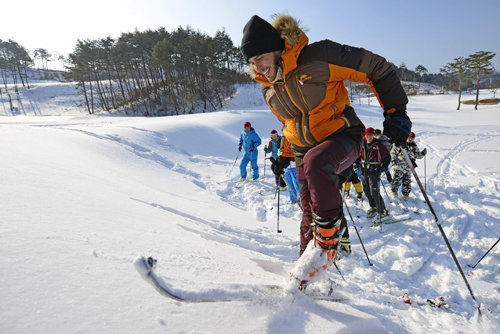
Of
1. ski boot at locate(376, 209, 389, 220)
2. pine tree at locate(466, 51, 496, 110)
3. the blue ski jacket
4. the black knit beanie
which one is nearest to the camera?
the black knit beanie

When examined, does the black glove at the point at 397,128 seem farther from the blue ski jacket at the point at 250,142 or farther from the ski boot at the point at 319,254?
the blue ski jacket at the point at 250,142

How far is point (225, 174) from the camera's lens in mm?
9445

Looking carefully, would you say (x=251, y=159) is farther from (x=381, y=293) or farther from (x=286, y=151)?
(x=381, y=293)

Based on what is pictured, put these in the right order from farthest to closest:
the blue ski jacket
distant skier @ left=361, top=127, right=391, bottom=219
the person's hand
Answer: the blue ski jacket, distant skier @ left=361, top=127, right=391, bottom=219, the person's hand

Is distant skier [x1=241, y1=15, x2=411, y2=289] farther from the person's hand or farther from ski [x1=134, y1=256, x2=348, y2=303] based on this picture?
the person's hand

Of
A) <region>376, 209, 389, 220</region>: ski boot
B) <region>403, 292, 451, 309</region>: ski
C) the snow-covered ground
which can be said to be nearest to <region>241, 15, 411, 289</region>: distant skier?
the snow-covered ground

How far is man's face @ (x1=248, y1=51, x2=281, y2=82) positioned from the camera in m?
2.01

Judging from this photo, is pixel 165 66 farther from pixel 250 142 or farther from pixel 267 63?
pixel 267 63

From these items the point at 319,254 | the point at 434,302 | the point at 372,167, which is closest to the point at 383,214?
the point at 372,167

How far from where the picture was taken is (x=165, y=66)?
130 feet

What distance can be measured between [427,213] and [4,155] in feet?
24.4

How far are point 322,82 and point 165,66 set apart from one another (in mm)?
43374

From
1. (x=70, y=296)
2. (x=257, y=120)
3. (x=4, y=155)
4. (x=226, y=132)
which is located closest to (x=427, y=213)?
(x=70, y=296)

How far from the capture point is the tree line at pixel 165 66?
124ft
